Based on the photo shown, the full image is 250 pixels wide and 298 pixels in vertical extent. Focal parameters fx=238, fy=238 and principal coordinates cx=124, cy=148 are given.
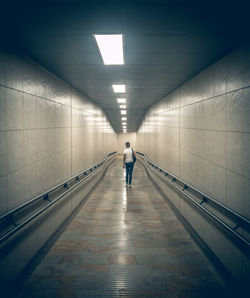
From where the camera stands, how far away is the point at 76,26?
2.78 m

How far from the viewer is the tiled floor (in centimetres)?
279

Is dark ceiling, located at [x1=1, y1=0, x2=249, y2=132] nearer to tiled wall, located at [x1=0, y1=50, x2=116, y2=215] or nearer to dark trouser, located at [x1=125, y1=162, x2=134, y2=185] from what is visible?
tiled wall, located at [x1=0, y1=50, x2=116, y2=215]

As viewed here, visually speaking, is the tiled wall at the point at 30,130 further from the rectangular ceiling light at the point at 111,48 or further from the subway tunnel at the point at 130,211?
the rectangular ceiling light at the point at 111,48

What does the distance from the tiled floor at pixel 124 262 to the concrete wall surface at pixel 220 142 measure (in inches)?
14.1

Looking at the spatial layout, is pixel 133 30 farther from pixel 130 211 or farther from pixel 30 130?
pixel 130 211

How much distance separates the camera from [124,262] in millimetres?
3396

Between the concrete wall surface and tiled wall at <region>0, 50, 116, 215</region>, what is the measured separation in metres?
2.93

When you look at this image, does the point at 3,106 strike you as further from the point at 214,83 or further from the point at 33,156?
the point at 214,83

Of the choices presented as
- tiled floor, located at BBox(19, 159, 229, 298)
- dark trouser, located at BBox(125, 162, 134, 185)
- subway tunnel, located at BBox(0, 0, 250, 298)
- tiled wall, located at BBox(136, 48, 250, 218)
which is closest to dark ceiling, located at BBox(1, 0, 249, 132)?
subway tunnel, located at BBox(0, 0, 250, 298)

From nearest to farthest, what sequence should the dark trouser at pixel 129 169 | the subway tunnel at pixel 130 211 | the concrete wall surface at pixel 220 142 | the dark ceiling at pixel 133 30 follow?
the dark ceiling at pixel 133 30
the subway tunnel at pixel 130 211
the concrete wall surface at pixel 220 142
the dark trouser at pixel 129 169

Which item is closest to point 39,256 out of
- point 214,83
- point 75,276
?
point 75,276

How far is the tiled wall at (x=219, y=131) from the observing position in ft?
10.0

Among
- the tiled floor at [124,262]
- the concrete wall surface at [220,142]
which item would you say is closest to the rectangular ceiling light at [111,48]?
the concrete wall surface at [220,142]

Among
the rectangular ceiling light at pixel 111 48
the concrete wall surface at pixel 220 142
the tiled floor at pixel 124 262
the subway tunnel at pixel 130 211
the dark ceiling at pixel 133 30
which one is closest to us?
the dark ceiling at pixel 133 30
